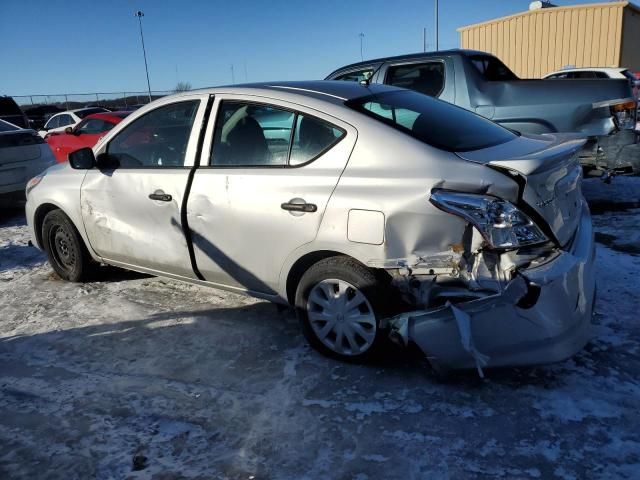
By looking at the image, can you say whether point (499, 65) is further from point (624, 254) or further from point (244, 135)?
point (244, 135)

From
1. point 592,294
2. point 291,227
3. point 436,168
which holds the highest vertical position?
point 436,168

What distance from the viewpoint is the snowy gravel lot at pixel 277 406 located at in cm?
231

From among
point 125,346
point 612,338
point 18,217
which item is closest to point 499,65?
point 612,338

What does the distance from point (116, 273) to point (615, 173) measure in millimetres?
5226

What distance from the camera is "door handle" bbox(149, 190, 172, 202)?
3.63 metres

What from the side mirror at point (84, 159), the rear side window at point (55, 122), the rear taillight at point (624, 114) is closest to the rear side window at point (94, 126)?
the side mirror at point (84, 159)

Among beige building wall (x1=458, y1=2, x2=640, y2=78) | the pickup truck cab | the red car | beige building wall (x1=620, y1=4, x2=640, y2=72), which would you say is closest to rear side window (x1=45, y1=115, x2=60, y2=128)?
the red car

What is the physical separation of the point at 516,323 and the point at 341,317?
3.19 feet

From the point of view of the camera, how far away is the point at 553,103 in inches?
227

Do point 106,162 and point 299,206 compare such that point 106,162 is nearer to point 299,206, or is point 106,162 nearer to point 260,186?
point 260,186

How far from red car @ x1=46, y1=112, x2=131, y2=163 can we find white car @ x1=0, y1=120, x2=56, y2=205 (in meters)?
2.85

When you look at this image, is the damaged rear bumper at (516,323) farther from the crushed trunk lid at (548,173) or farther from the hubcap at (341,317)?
the hubcap at (341,317)

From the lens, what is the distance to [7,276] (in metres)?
5.09

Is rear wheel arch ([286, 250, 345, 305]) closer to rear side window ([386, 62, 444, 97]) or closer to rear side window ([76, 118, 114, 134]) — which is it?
rear side window ([386, 62, 444, 97])
